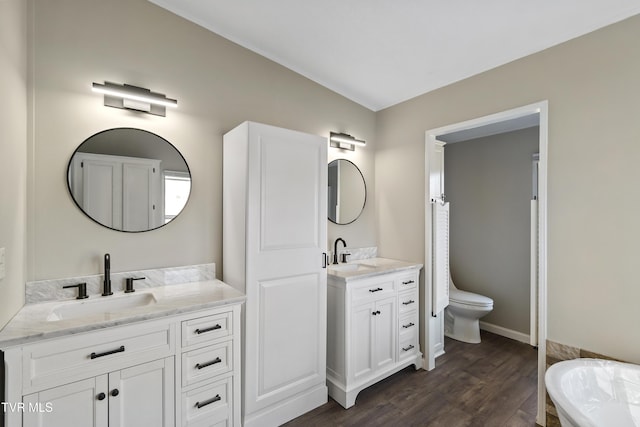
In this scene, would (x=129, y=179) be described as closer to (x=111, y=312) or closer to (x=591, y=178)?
(x=111, y=312)

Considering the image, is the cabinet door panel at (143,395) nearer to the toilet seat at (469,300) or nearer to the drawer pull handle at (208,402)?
the drawer pull handle at (208,402)

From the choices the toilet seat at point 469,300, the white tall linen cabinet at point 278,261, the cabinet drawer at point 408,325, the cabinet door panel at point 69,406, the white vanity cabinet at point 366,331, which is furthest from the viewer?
the toilet seat at point 469,300

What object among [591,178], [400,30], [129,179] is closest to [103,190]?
[129,179]

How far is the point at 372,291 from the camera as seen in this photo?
2.43 m

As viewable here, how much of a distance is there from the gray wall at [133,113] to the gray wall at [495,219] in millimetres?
2491

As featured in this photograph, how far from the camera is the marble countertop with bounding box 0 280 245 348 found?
1254 millimetres

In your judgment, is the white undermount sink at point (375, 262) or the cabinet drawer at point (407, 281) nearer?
the cabinet drawer at point (407, 281)

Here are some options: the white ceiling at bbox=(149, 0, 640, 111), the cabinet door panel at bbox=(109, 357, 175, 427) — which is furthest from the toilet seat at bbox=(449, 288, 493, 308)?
the cabinet door panel at bbox=(109, 357, 175, 427)

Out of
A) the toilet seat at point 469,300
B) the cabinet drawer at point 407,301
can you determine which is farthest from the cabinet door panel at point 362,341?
the toilet seat at point 469,300

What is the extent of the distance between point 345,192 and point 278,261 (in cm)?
131

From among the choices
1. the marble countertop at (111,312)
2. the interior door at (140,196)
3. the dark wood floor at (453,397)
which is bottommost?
the dark wood floor at (453,397)

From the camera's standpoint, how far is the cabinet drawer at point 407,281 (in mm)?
2656

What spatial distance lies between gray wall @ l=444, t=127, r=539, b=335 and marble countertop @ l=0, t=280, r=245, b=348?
3.21 m

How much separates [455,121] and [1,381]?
3358 mm
